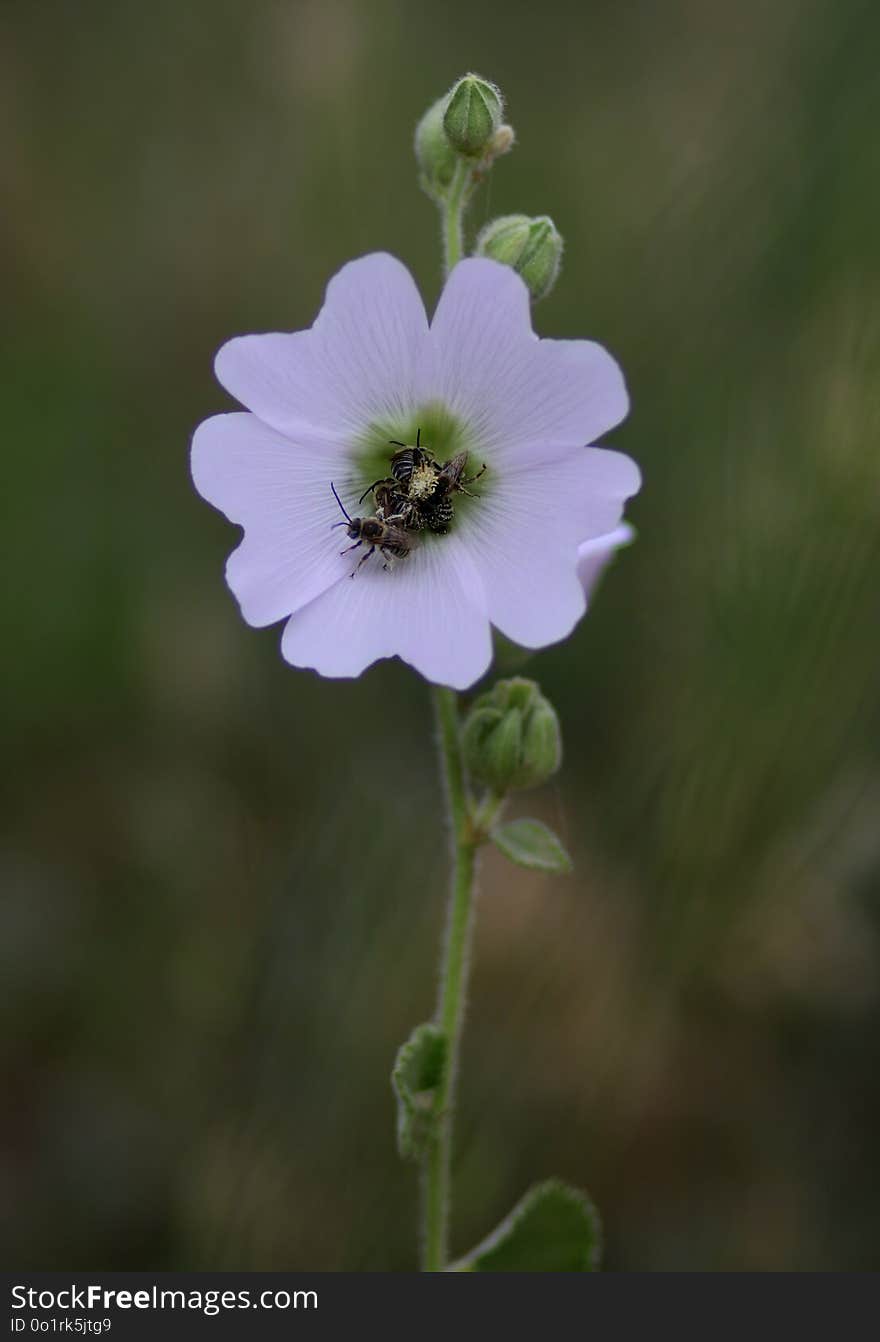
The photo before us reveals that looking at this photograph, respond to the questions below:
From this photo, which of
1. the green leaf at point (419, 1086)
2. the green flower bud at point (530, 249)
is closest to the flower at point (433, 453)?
the green flower bud at point (530, 249)

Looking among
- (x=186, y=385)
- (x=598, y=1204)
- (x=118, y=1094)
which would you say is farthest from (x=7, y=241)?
(x=598, y=1204)

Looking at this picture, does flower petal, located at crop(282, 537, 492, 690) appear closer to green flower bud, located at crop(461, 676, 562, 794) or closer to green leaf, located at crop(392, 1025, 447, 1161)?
green flower bud, located at crop(461, 676, 562, 794)

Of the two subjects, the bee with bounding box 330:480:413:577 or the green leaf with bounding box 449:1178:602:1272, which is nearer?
the bee with bounding box 330:480:413:577

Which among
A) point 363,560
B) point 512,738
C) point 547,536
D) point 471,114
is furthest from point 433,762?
point 471,114

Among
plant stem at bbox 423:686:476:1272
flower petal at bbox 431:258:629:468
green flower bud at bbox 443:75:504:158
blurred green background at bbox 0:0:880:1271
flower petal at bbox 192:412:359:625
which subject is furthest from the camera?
blurred green background at bbox 0:0:880:1271

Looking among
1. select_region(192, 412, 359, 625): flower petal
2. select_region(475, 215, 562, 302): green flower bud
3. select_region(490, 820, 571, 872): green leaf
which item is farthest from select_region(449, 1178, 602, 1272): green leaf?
select_region(475, 215, 562, 302): green flower bud

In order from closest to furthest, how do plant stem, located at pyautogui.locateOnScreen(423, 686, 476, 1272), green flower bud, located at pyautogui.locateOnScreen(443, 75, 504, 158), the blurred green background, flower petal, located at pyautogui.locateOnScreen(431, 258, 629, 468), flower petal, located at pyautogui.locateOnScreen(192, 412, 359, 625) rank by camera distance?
1. flower petal, located at pyautogui.locateOnScreen(431, 258, 629, 468)
2. flower petal, located at pyautogui.locateOnScreen(192, 412, 359, 625)
3. green flower bud, located at pyautogui.locateOnScreen(443, 75, 504, 158)
4. plant stem, located at pyautogui.locateOnScreen(423, 686, 476, 1272)
5. the blurred green background

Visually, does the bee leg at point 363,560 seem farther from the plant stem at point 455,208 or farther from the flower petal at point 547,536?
the plant stem at point 455,208
